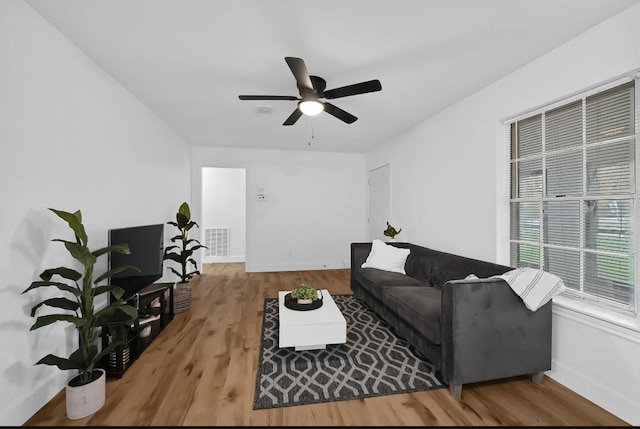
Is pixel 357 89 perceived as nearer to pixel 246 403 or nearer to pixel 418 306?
pixel 418 306

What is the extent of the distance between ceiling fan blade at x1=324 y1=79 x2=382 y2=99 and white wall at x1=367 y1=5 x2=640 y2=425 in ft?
4.74

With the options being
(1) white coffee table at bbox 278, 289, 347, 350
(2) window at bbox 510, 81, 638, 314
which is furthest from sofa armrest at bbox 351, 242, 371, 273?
(2) window at bbox 510, 81, 638, 314

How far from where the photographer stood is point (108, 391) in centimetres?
190

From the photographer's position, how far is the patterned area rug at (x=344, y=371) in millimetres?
1865

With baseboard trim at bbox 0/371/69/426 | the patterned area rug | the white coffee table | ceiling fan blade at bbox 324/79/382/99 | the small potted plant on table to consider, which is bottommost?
the patterned area rug

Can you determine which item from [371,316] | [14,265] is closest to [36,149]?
[14,265]

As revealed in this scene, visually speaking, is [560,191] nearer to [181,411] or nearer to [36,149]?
[181,411]

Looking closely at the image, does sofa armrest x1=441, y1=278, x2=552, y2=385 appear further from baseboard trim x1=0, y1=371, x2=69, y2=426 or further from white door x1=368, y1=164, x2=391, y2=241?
white door x1=368, y1=164, x2=391, y2=241

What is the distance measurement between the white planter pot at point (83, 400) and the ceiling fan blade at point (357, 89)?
108 inches

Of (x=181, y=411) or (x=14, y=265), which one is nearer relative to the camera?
(x=14, y=265)

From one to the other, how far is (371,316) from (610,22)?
3.23 meters

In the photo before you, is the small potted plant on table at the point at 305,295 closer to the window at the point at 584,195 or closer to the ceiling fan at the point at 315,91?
the ceiling fan at the point at 315,91

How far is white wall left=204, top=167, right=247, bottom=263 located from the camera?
672cm

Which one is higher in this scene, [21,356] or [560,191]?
[560,191]
